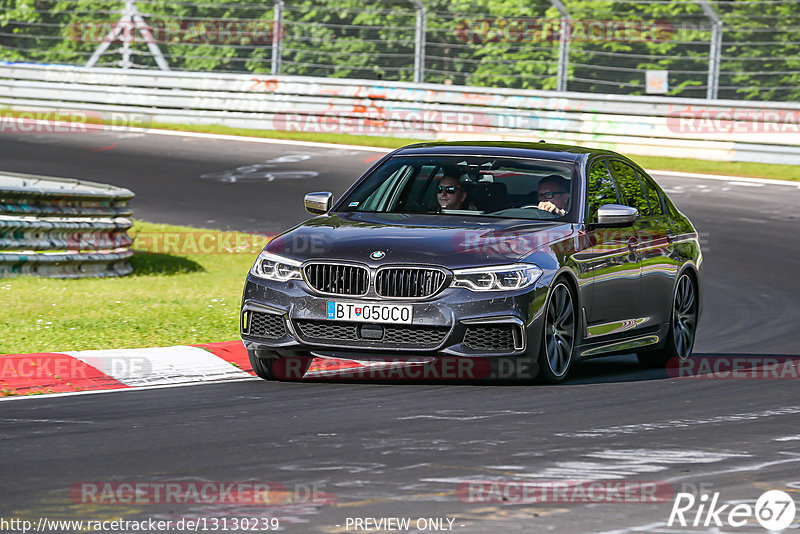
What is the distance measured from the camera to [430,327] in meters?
9.32

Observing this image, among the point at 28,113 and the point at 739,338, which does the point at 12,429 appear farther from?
the point at 28,113

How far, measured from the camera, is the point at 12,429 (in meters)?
7.83

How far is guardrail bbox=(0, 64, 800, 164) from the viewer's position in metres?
25.8

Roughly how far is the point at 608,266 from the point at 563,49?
17.3 meters

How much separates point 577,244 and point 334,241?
1.60 meters

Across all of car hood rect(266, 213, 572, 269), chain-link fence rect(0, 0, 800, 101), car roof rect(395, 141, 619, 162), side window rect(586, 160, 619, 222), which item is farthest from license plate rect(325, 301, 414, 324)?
chain-link fence rect(0, 0, 800, 101)

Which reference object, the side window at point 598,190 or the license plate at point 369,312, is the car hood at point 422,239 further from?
the side window at point 598,190

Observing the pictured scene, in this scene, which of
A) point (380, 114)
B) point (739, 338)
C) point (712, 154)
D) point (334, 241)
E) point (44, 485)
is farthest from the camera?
point (380, 114)

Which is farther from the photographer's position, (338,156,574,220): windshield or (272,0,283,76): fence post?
(272,0,283,76): fence post

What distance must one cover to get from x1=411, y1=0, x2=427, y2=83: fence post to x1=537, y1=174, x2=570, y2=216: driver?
723 inches

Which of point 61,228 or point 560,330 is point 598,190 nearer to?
point 560,330

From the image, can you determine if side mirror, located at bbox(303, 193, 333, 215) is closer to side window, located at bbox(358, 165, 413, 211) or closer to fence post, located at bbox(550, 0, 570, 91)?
side window, located at bbox(358, 165, 413, 211)

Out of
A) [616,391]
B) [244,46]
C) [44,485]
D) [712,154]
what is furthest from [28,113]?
[44,485]

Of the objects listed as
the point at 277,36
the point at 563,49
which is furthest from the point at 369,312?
the point at 277,36
